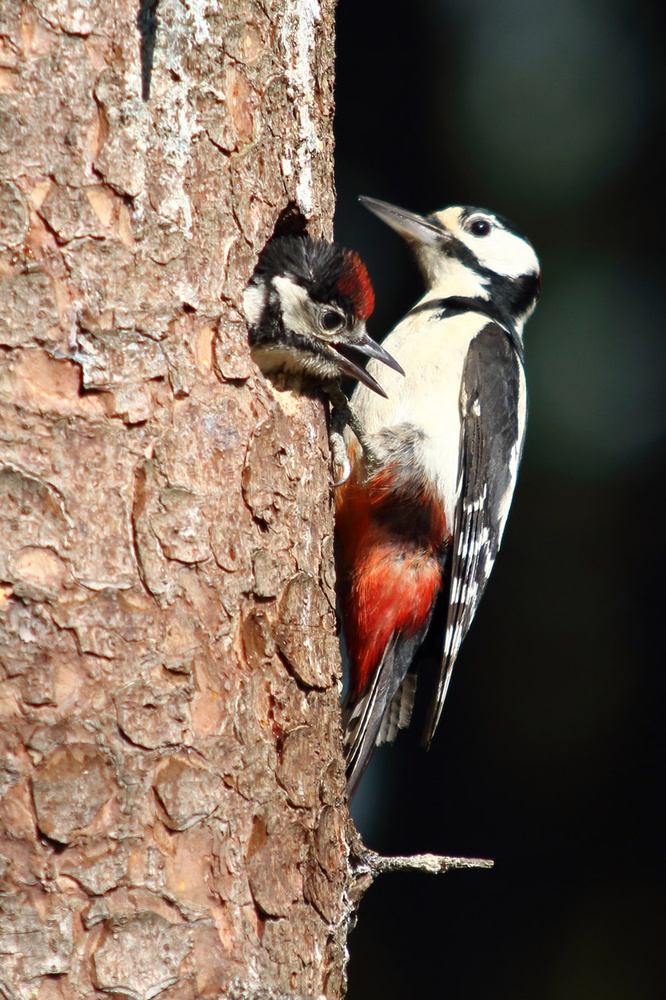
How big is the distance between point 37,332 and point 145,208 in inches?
11.7

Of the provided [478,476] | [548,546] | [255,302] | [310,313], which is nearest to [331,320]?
[310,313]

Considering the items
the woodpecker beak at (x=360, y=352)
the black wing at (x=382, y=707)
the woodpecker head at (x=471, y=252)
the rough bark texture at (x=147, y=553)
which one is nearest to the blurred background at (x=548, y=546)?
the woodpecker head at (x=471, y=252)

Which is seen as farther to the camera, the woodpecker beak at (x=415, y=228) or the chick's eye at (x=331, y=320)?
the woodpecker beak at (x=415, y=228)

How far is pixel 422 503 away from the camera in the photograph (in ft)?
10.6

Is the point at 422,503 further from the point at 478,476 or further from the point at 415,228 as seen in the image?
the point at 415,228

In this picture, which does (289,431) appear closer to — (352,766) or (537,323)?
(352,766)

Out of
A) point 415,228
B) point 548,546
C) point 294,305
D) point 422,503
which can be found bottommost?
point 548,546

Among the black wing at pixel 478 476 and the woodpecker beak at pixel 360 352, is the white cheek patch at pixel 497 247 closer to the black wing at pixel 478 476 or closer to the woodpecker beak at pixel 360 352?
the black wing at pixel 478 476

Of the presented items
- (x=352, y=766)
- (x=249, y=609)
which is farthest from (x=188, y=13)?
(x=352, y=766)

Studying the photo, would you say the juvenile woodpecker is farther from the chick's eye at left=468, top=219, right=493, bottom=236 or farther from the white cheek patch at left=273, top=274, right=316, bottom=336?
the chick's eye at left=468, top=219, right=493, bottom=236

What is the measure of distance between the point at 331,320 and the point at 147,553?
1.02m

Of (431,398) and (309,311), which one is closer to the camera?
(309,311)

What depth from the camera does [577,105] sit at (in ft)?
16.3

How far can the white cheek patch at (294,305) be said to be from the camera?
8.20 feet
